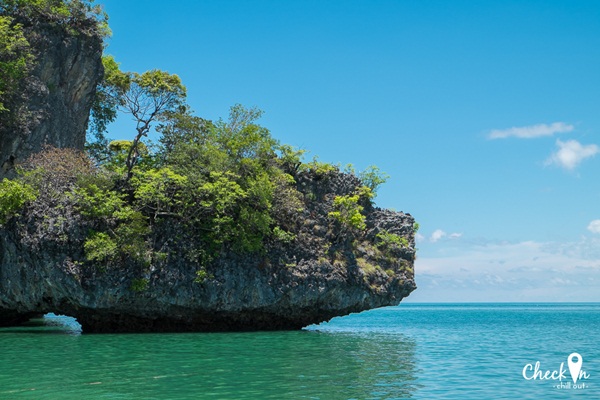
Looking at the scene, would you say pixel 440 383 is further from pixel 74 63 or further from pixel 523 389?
pixel 74 63

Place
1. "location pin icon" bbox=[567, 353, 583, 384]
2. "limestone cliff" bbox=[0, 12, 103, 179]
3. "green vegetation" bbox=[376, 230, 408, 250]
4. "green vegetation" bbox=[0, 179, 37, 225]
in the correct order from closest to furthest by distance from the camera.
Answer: "location pin icon" bbox=[567, 353, 583, 384], "green vegetation" bbox=[0, 179, 37, 225], "limestone cliff" bbox=[0, 12, 103, 179], "green vegetation" bbox=[376, 230, 408, 250]

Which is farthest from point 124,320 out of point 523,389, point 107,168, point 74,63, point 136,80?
point 523,389

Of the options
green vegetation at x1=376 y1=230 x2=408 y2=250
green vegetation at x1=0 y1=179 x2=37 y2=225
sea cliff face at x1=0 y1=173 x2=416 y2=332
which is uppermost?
green vegetation at x1=0 y1=179 x2=37 y2=225

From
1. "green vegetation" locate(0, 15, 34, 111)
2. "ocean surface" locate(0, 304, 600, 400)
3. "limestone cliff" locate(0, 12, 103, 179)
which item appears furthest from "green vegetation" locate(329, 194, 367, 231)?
"green vegetation" locate(0, 15, 34, 111)

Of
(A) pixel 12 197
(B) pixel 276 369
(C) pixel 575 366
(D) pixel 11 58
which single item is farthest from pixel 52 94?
(C) pixel 575 366

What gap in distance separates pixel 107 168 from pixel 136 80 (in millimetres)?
4048

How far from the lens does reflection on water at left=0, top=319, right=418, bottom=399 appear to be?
12312mm

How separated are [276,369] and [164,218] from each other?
1199 centimetres

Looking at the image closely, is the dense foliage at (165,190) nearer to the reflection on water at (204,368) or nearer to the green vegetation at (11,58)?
the green vegetation at (11,58)

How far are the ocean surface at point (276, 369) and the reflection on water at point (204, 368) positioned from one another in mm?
23

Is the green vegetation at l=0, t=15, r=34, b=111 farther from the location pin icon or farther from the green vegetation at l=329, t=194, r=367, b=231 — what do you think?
the location pin icon

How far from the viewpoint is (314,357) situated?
1786 centimetres

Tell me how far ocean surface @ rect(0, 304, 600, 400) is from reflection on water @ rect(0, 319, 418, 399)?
0.08 ft

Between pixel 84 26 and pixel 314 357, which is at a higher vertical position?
pixel 84 26
